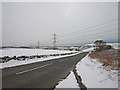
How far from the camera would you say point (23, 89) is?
4.41 m

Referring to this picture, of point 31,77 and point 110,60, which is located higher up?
point 110,60

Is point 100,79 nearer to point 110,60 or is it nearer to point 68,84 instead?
point 68,84

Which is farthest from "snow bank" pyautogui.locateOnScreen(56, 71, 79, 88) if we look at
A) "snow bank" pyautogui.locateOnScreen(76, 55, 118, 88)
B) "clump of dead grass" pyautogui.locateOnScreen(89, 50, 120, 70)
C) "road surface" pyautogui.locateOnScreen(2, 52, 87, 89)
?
"clump of dead grass" pyautogui.locateOnScreen(89, 50, 120, 70)

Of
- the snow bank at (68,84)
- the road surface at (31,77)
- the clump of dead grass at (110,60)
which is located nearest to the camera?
the snow bank at (68,84)

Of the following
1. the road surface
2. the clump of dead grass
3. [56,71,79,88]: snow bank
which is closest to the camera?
[56,71,79,88]: snow bank

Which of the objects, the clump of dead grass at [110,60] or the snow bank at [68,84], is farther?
the clump of dead grass at [110,60]

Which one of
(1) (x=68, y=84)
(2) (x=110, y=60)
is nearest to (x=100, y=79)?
(1) (x=68, y=84)

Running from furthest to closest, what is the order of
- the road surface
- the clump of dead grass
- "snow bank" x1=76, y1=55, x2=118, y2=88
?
the clump of dead grass → the road surface → "snow bank" x1=76, y1=55, x2=118, y2=88

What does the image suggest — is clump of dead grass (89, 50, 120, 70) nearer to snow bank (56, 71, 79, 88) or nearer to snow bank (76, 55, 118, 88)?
snow bank (76, 55, 118, 88)

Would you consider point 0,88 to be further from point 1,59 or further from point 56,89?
point 1,59

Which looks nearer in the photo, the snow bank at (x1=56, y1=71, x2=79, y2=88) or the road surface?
the snow bank at (x1=56, y1=71, x2=79, y2=88)

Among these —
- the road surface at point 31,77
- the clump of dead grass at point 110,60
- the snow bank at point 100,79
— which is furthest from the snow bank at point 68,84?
the clump of dead grass at point 110,60

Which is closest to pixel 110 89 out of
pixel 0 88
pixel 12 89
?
pixel 12 89

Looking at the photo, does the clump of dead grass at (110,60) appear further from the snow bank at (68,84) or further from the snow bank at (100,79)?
the snow bank at (68,84)
